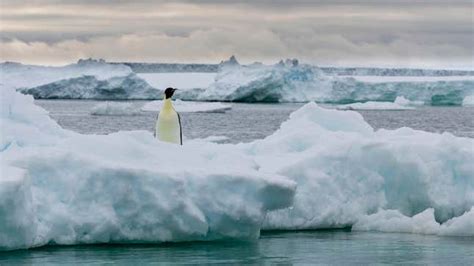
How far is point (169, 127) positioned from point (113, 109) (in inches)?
1284

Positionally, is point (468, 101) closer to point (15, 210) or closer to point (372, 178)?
point (372, 178)

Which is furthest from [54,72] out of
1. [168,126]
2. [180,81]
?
[168,126]

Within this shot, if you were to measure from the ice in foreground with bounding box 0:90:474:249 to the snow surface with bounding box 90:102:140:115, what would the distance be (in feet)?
104

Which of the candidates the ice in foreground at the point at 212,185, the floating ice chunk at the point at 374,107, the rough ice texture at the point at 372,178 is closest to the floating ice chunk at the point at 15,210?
the ice in foreground at the point at 212,185

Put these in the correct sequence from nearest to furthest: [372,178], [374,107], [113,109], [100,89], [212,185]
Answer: [212,185], [372,178], [113,109], [374,107], [100,89]

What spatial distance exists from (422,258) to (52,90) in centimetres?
6103

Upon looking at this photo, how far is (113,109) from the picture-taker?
46.2m

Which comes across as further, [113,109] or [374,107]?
[374,107]

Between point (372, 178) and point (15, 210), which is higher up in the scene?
point (372, 178)

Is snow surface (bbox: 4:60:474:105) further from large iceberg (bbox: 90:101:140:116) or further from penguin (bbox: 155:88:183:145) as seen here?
penguin (bbox: 155:88:183:145)

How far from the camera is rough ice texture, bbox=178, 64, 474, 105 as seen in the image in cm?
6006

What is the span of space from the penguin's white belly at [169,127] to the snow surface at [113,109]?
3027 cm

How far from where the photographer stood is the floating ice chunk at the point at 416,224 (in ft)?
36.9

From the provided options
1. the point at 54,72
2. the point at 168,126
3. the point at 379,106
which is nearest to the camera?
the point at 168,126
